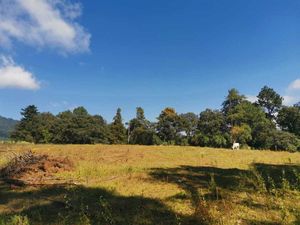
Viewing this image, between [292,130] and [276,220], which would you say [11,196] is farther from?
[292,130]

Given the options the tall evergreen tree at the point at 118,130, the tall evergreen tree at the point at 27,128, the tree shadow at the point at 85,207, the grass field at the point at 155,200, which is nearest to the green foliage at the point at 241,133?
the tall evergreen tree at the point at 118,130

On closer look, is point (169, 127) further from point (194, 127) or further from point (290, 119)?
point (290, 119)

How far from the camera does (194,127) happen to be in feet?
285

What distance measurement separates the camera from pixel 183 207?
7.71 metres

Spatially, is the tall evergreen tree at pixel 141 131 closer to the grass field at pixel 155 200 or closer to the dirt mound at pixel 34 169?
the dirt mound at pixel 34 169

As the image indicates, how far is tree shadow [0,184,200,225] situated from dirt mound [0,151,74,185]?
1171 millimetres

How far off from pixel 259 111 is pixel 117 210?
76.4 metres

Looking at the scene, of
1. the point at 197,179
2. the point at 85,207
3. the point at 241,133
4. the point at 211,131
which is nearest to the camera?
the point at 85,207

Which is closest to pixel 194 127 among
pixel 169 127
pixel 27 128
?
pixel 169 127

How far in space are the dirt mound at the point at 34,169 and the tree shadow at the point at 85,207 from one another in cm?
117

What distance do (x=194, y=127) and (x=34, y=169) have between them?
246 feet

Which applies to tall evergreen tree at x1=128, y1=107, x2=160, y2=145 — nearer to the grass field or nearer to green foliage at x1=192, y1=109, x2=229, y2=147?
green foliage at x1=192, y1=109, x2=229, y2=147

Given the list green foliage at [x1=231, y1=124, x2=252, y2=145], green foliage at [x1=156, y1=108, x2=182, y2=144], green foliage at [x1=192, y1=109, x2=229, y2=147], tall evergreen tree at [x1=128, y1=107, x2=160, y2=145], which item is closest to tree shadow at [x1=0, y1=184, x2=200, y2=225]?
green foliage at [x1=231, y1=124, x2=252, y2=145]

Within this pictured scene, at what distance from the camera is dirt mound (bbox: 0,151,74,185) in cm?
1190
